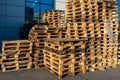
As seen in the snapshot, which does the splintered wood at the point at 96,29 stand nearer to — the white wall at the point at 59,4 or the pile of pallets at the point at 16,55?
the pile of pallets at the point at 16,55

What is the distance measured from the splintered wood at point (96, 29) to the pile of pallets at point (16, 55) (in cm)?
237

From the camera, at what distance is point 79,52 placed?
303 inches

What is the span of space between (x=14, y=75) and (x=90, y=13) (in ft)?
15.6

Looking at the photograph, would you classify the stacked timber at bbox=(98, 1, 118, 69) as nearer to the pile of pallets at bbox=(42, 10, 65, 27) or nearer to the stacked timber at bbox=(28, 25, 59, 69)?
the stacked timber at bbox=(28, 25, 59, 69)

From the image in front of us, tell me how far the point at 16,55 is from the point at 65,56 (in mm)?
2417

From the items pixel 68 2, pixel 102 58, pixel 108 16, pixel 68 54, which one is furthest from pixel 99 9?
pixel 68 54

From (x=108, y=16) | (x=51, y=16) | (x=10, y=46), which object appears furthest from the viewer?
(x=51, y=16)

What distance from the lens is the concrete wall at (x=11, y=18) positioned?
13763mm

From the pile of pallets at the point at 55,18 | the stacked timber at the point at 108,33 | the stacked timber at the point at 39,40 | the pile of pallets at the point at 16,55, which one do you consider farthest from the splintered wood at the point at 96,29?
the pile of pallets at the point at 55,18

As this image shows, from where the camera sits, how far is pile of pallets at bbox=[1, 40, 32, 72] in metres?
7.87

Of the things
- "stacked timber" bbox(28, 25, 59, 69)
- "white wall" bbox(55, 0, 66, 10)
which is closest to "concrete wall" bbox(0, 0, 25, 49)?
"white wall" bbox(55, 0, 66, 10)

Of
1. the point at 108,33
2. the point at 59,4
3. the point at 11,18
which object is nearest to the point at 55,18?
the point at 11,18

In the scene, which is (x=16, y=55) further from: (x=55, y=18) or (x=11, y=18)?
(x=11, y=18)

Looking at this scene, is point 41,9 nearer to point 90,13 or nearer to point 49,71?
point 90,13
